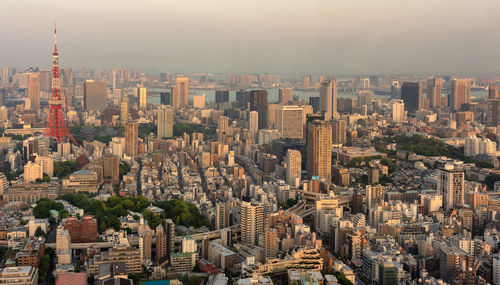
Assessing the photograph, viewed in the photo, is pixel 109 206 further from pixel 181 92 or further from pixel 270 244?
pixel 181 92

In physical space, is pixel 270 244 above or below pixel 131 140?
below

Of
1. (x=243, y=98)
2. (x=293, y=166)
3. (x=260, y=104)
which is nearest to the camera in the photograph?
(x=293, y=166)

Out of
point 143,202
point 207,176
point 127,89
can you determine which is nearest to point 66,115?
point 127,89

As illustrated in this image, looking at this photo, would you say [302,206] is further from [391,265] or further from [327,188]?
[391,265]

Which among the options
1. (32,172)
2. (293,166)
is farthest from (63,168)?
(293,166)

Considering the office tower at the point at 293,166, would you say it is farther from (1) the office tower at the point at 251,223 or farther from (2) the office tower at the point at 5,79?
(2) the office tower at the point at 5,79

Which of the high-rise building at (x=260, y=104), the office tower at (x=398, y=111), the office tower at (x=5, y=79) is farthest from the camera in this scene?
the office tower at (x=398, y=111)

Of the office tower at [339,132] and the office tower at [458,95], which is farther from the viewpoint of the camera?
the office tower at [458,95]

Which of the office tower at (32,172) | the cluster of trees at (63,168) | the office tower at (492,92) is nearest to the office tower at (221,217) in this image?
the office tower at (32,172)
